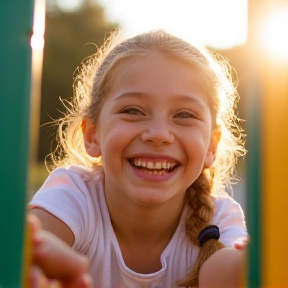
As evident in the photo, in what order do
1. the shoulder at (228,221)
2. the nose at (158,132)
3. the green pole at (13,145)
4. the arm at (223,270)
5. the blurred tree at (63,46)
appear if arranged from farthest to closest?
the blurred tree at (63,46), the shoulder at (228,221), the nose at (158,132), the arm at (223,270), the green pole at (13,145)

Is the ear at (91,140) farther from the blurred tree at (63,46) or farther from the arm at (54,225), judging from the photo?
the blurred tree at (63,46)

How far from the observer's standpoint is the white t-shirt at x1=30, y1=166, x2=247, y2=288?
1.74m

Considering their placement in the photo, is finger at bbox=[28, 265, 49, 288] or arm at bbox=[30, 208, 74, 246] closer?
finger at bbox=[28, 265, 49, 288]

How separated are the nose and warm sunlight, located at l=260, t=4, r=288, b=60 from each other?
0.63 m

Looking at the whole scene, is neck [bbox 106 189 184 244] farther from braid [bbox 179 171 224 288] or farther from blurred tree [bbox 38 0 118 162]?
blurred tree [bbox 38 0 118 162]

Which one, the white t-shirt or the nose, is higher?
the nose

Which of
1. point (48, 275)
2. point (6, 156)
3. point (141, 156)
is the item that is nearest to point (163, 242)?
point (141, 156)

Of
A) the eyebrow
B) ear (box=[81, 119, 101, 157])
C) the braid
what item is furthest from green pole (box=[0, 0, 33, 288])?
ear (box=[81, 119, 101, 157])

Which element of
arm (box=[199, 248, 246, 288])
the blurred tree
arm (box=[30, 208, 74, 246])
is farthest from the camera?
the blurred tree

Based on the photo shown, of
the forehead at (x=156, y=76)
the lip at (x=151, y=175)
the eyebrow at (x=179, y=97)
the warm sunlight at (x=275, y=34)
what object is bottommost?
the lip at (x=151, y=175)

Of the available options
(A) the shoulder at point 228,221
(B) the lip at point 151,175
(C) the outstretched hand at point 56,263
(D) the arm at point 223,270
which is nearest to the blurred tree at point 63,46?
(A) the shoulder at point 228,221

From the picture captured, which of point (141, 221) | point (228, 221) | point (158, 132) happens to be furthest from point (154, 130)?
point (228, 221)

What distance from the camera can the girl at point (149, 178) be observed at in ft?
5.36

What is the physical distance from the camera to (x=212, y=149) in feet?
6.25
